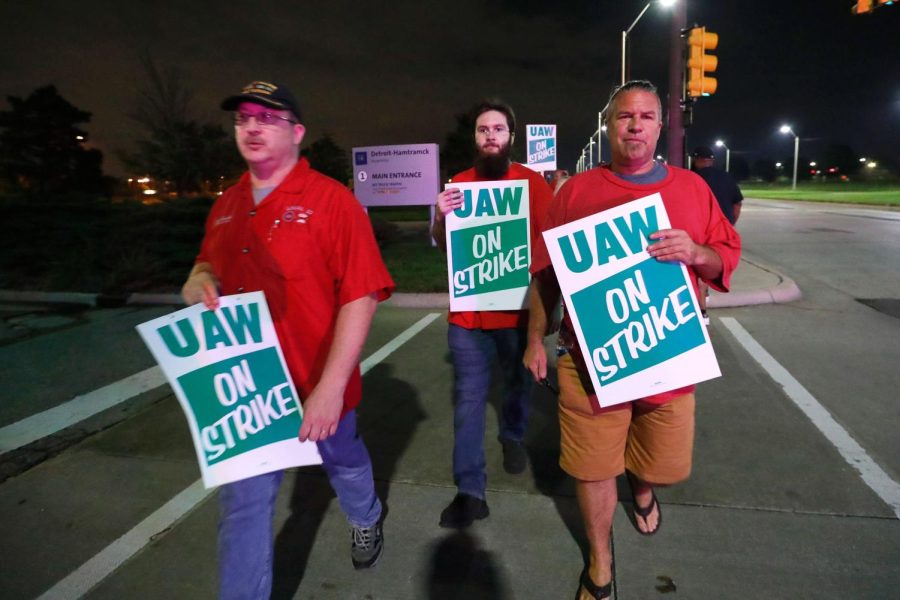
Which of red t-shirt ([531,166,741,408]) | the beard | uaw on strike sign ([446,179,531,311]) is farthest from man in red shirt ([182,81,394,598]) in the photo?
the beard

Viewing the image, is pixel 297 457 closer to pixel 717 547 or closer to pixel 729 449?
pixel 717 547

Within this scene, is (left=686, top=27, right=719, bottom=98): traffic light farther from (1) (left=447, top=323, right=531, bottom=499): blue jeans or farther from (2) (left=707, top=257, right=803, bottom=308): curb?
(1) (left=447, top=323, right=531, bottom=499): blue jeans

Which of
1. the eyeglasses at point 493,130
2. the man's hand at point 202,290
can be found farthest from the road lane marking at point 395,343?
the man's hand at point 202,290

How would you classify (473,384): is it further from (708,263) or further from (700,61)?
(700,61)

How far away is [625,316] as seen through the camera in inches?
91.7

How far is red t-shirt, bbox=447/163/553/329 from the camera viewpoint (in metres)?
3.24

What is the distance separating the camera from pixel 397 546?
9.75 ft

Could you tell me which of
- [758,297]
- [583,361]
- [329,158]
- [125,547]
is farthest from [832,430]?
[329,158]

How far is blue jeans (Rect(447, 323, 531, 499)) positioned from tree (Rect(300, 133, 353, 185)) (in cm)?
5229

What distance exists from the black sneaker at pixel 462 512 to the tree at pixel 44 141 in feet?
143

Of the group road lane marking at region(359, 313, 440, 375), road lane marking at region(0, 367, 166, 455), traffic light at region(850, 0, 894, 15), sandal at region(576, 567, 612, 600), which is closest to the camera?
sandal at region(576, 567, 612, 600)

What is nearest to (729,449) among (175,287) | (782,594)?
(782,594)

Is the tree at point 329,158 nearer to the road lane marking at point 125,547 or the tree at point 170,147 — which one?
the tree at point 170,147

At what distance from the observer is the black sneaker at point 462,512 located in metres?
3.11
